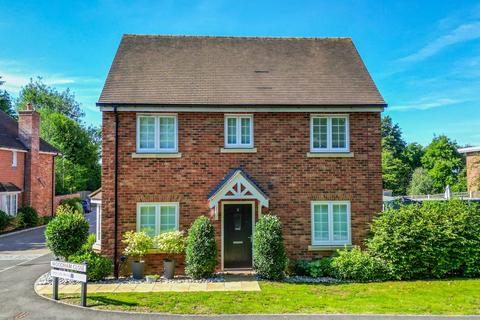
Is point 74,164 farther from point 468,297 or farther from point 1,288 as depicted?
point 468,297

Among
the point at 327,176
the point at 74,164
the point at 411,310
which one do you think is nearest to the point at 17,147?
the point at 74,164

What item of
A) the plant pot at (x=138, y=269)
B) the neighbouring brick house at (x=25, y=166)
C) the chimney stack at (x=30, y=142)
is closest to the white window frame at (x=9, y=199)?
the neighbouring brick house at (x=25, y=166)

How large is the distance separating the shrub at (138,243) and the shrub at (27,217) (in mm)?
18201

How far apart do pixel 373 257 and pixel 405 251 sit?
3.38ft

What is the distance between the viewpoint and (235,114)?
1386 cm

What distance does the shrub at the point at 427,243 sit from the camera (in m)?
12.6

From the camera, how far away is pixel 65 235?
12.3m

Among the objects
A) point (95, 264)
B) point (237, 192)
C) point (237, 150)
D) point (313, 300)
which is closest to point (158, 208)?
point (95, 264)

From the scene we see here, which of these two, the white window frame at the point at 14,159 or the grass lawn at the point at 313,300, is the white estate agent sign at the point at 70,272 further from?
the white window frame at the point at 14,159

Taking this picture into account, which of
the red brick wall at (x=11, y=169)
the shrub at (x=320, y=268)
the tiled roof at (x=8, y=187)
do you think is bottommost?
the shrub at (x=320, y=268)

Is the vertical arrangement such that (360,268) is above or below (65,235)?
below

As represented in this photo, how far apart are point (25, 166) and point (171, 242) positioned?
2218cm

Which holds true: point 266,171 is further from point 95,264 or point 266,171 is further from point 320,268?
point 95,264

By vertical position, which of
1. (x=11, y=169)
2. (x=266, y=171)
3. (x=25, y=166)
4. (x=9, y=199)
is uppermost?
(x=25, y=166)
